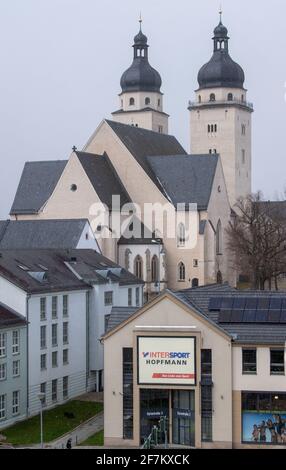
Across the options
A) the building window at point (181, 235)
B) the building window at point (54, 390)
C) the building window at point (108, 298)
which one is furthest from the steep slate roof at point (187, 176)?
the building window at point (54, 390)

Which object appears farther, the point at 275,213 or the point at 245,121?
the point at 245,121

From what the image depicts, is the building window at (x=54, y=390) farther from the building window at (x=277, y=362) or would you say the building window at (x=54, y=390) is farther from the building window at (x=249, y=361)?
the building window at (x=277, y=362)

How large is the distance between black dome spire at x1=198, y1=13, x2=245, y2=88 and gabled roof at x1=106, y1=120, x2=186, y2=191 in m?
12.8

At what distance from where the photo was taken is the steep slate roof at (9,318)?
3223cm

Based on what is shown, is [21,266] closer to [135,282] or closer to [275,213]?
[135,282]

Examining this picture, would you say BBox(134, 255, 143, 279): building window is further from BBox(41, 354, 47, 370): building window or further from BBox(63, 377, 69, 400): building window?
BBox(41, 354, 47, 370): building window

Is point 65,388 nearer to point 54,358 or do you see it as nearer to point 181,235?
point 54,358

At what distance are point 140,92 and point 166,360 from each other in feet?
265

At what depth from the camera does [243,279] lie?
88.2 m

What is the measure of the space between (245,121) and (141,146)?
2520cm

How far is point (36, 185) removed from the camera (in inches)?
3027

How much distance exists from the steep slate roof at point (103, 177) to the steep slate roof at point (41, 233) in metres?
10.8

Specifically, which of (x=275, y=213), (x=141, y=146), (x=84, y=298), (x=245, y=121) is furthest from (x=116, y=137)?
(x=84, y=298)

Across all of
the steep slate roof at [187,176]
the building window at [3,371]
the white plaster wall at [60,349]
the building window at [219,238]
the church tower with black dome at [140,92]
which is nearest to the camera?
the building window at [3,371]
